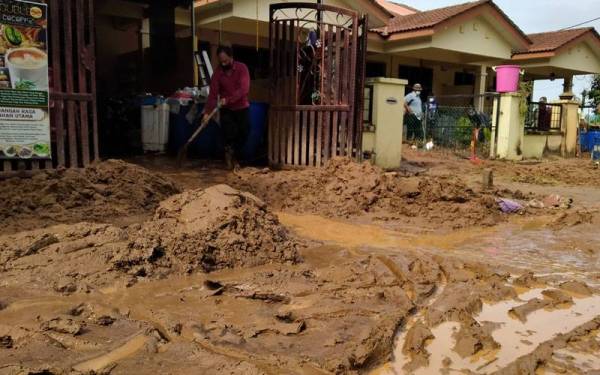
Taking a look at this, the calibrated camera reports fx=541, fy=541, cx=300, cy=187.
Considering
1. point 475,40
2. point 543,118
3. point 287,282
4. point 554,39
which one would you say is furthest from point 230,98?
point 554,39

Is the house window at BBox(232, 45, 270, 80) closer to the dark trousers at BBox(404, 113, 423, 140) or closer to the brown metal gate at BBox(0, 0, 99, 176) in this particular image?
the dark trousers at BBox(404, 113, 423, 140)

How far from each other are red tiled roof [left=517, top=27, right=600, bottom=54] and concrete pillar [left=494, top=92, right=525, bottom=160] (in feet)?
24.8

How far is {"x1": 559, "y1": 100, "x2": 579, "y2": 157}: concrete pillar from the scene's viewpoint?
47.9ft

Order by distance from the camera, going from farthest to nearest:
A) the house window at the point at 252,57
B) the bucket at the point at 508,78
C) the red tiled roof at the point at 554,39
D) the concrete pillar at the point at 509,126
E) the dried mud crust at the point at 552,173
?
the red tiled roof at the point at 554,39, the house window at the point at 252,57, the concrete pillar at the point at 509,126, the bucket at the point at 508,78, the dried mud crust at the point at 552,173

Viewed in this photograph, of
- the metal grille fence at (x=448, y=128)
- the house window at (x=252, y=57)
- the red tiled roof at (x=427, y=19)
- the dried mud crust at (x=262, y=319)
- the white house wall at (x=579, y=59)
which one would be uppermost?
the red tiled roof at (x=427, y=19)

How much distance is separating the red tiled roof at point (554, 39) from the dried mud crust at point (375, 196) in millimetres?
14928

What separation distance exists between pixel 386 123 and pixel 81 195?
552 cm

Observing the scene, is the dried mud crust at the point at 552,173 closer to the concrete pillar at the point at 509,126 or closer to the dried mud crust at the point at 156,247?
the concrete pillar at the point at 509,126

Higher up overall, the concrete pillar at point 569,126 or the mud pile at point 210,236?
the concrete pillar at point 569,126

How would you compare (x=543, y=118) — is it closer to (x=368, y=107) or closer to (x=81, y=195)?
(x=368, y=107)

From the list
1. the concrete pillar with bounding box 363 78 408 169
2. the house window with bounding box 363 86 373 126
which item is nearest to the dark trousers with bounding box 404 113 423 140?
the concrete pillar with bounding box 363 78 408 169

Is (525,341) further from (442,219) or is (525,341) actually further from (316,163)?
(316,163)

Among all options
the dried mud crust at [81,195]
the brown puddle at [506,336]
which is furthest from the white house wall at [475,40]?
the brown puddle at [506,336]

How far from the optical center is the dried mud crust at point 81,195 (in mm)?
4527
